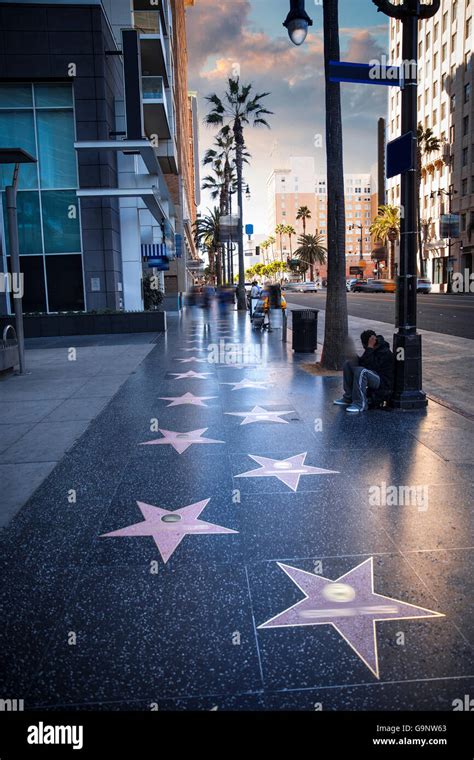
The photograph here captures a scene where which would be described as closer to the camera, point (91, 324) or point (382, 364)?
point (382, 364)

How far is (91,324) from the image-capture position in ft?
74.8

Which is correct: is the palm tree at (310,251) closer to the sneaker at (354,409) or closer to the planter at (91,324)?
the planter at (91,324)

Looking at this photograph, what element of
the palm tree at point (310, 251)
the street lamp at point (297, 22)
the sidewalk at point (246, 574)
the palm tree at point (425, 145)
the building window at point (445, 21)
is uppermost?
the building window at point (445, 21)

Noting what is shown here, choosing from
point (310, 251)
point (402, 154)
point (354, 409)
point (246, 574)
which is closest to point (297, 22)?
point (402, 154)

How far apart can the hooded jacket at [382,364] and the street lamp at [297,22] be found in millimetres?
5078

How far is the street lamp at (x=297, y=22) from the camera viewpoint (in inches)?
381

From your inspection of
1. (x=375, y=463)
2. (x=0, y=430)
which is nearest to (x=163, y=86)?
(x=0, y=430)

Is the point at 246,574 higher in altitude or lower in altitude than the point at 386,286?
lower

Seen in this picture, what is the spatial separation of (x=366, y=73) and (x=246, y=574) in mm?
7171

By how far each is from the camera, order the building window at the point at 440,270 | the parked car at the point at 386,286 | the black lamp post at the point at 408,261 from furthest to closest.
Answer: the building window at the point at 440,270 < the parked car at the point at 386,286 < the black lamp post at the point at 408,261

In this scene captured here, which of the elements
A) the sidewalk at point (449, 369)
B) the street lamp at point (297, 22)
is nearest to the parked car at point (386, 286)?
the sidewalk at point (449, 369)

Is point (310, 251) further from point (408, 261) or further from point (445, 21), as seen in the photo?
point (408, 261)

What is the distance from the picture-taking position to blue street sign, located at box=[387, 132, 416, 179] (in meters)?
8.24

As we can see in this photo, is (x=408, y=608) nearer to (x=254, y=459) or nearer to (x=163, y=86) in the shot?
(x=254, y=459)
